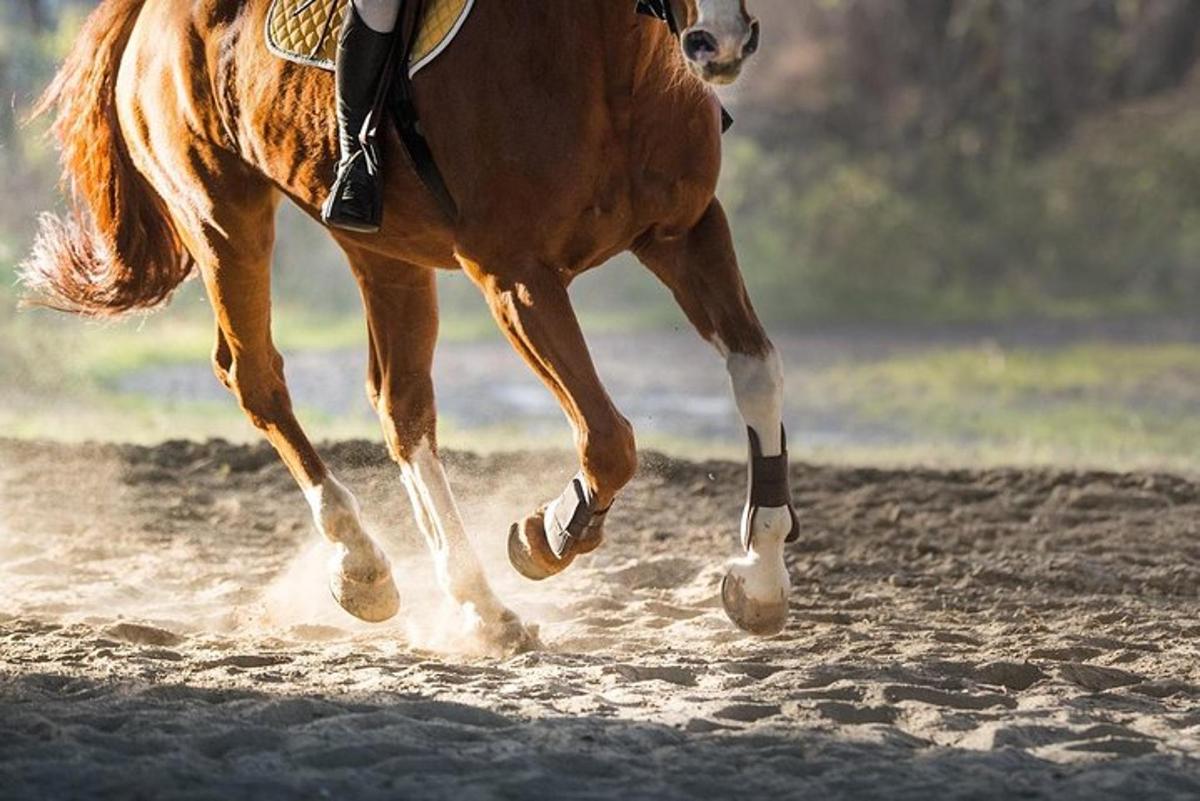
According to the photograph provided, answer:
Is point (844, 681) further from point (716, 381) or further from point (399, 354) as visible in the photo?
point (716, 381)

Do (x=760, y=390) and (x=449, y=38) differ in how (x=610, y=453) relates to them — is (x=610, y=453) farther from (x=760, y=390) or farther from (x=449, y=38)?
(x=449, y=38)

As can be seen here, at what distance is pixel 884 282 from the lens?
20453 mm

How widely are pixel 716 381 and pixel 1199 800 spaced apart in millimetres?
11682

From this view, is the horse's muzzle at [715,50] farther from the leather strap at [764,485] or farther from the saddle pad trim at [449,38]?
the leather strap at [764,485]

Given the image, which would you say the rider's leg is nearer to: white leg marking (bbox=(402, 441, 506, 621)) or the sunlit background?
white leg marking (bbox=(402, 441, 506, 621))

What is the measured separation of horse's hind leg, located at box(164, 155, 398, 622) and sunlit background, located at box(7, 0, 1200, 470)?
382 centimetres

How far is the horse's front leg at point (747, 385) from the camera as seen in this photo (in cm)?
514

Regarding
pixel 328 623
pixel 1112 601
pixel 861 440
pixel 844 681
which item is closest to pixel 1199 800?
pixel 844 681

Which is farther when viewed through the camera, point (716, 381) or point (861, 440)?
point (716, 381)

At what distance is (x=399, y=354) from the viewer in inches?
243

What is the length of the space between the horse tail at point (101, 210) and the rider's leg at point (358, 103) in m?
1.55

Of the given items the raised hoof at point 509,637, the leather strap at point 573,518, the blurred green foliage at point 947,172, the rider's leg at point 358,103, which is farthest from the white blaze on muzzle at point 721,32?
the blurred green foliage at point 947,172

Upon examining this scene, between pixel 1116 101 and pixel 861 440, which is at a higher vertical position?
pixel 1116 101

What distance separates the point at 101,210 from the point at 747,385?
2720 mm
